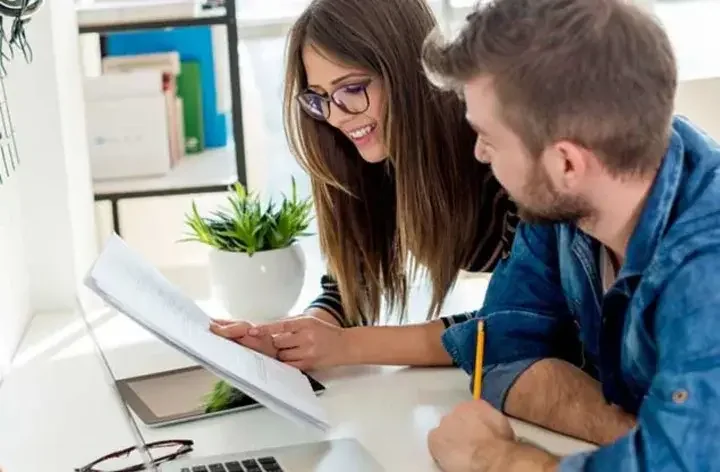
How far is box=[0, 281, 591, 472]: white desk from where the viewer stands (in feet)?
4.19

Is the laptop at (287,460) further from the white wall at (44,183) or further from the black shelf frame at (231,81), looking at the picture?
the black shelf frame at (231,81)

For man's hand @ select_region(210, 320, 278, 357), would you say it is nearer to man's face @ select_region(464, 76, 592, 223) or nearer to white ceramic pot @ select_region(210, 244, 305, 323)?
white ceramic pot @ select_region(210, 244, 305, 323)

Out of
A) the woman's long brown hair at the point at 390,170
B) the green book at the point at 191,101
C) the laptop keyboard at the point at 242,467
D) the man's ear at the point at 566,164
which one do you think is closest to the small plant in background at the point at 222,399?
the laptop keyboard at the point at 242,467

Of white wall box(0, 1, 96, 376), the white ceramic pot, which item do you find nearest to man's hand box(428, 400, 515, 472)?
the white ceramic pot

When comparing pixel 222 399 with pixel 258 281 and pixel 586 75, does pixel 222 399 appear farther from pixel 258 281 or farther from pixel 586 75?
pixel 586 75

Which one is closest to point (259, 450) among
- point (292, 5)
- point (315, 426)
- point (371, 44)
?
point (315, 426)

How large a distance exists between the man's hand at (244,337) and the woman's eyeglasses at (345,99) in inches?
12.8

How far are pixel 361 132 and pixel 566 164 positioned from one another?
0.53 m

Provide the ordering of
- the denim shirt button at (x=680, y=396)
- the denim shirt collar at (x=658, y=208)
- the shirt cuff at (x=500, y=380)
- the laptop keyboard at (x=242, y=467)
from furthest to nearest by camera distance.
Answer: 1. the shirt cuff at (x=500, y=380)
2. the laptop keyboard at (x=242, y=467)
3. the denim shirt collar at (x=658, y=208)
4. the denim shirt button at (x=680, y=396)

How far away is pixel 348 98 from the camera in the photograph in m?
1.53

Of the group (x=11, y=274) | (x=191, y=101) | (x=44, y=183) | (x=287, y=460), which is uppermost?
(x=191, y=101)

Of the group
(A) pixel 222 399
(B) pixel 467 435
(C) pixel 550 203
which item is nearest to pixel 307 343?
(A) pixel 222 399

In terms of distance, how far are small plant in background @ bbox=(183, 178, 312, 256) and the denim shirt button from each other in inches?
35.0

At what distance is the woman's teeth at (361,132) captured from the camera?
5.12 ft
